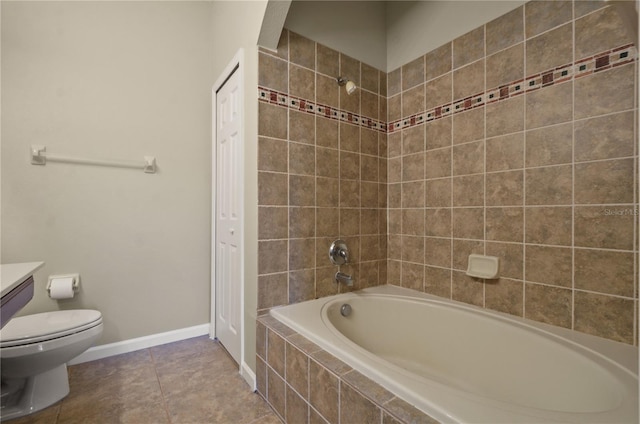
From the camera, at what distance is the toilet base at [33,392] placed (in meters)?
1.33

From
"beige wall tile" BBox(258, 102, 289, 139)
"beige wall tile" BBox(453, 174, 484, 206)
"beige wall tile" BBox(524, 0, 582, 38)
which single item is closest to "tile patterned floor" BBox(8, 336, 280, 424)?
"beige wall tile" BBox(258, 102, 289, 139)

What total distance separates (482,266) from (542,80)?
3.18 ft

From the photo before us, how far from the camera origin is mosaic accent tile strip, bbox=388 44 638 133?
1.16 metres

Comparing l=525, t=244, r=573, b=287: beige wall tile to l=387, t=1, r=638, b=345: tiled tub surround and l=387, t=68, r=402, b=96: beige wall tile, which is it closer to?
l=387, t=1, r=638, b=345: tiled tub surround

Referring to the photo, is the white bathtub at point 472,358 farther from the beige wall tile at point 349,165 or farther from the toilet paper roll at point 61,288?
the toilet paper roll at point 61,288

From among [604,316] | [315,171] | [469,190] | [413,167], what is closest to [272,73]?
[315,171]

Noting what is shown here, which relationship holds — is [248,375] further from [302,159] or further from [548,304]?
[548,304]

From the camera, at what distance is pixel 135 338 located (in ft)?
6.43

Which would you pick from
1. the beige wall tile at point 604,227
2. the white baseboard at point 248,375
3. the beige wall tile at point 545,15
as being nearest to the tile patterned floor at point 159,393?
the white baseboard at point 248,375

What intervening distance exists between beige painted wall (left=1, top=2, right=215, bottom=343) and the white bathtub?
3.56ft

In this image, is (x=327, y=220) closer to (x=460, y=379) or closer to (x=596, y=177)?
(x=460, y=379)

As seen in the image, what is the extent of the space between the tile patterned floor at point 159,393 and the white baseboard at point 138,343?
0.04 m

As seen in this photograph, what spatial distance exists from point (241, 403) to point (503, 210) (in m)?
1.67

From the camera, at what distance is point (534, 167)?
1.39 metres
